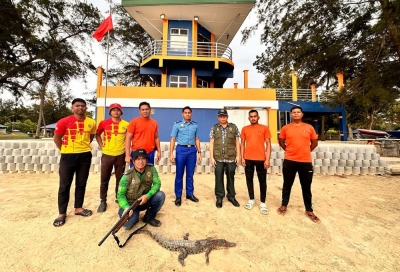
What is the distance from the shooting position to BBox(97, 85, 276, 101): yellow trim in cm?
1016

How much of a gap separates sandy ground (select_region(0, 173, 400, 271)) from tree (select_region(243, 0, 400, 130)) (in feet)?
14.2

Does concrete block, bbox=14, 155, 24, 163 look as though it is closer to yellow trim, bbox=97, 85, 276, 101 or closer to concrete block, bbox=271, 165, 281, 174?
yellow trim, bbox=97, 85, 276, 101

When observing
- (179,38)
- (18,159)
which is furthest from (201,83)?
(18,159)

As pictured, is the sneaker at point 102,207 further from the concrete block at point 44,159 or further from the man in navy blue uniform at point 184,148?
the concrete block at point 44,159

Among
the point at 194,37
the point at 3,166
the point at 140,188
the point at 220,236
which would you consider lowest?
the point at 220,236

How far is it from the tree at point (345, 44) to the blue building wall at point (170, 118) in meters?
4.41

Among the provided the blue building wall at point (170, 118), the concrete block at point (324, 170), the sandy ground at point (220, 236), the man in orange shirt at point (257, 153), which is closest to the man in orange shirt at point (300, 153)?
the man in orange shirt at point (257, 153)

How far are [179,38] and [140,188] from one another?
12.4 m

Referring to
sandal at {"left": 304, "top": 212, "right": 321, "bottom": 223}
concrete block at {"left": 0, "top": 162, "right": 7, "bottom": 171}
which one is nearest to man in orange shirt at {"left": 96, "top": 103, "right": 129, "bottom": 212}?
sandal at {"left": 304, "top": 212, "right": 321, "bottom": 223}

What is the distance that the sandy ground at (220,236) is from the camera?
2.21 meters

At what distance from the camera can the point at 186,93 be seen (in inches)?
408

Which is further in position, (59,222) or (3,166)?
(3,166)

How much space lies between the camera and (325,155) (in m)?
6.57

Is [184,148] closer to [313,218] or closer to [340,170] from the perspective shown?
[313,218]
